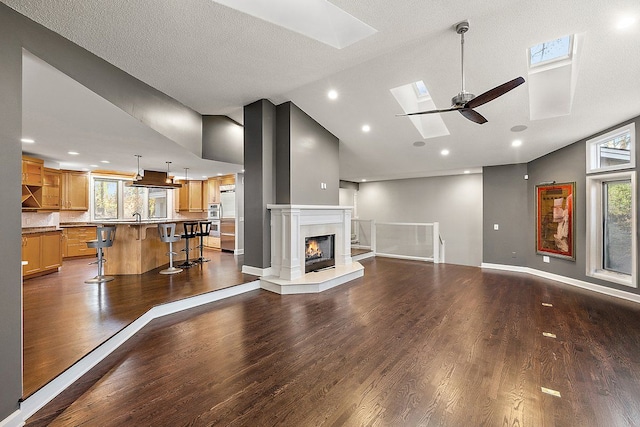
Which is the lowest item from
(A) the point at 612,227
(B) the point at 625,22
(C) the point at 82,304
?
(C) the point at 82,304

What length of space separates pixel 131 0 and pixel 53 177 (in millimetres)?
5430

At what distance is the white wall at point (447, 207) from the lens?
28.8 ft

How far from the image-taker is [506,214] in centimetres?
681

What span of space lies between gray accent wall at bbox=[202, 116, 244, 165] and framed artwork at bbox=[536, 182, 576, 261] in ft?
23.0

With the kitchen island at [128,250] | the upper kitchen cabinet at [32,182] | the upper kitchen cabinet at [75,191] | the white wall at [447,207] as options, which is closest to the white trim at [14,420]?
the kitchen island at [128,250]

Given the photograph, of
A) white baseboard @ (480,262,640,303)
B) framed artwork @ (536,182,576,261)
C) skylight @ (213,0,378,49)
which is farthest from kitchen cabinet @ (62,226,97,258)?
framed artwork @ (536,182,576,261)

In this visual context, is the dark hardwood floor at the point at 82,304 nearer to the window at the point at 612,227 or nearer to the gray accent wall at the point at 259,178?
the gray accent wall at the point at 259,178

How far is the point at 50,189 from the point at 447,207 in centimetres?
1064

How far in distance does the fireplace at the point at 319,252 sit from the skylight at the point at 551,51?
441cm

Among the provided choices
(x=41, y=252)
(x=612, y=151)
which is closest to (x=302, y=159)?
(x=41, y=252)

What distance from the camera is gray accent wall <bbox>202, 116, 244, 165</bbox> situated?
5.91 meters

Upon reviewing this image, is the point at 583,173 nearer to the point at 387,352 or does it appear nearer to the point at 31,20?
the point at 387,352

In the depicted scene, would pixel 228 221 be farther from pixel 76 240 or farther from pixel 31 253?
pixel 31 253

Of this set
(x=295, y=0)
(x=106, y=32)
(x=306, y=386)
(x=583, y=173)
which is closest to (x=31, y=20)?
(x=106, y=32)
